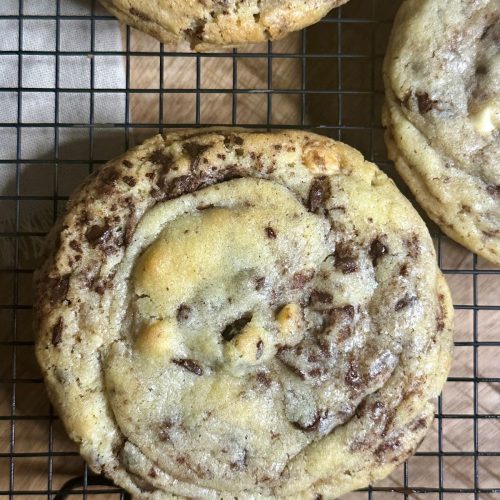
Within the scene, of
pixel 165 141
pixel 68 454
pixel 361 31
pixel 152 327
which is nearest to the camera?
pixel 152 327

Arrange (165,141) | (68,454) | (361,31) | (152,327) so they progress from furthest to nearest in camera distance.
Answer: (361,31), (68,454), (165,141), (152,327)

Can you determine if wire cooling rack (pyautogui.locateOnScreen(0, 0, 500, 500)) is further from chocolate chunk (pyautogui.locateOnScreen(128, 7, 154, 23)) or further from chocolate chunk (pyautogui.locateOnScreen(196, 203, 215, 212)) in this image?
chocolate chunk (pyautogui.locateOnScreen(196, 203, 215, 212))

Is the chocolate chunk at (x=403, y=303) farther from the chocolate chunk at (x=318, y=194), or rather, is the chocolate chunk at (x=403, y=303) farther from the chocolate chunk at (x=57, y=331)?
the chocolate chunk at (x=57, y=331)

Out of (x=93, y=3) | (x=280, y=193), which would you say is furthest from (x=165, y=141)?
(x=93, y=3)

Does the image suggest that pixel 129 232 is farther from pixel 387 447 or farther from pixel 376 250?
pixel 387 447

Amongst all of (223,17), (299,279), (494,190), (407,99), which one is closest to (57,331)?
(299,279)

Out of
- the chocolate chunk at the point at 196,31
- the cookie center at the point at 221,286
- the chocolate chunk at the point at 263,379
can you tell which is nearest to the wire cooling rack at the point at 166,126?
the chocolate chunk at the point at 196,31

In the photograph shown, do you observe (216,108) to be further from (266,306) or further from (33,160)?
(266,306)
